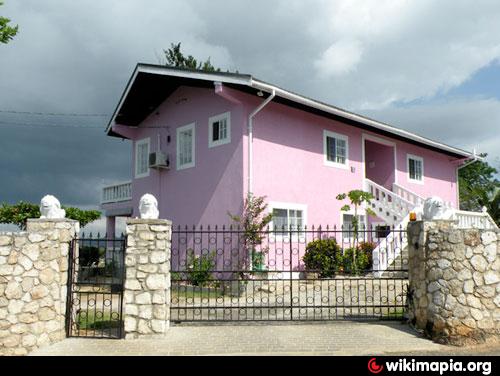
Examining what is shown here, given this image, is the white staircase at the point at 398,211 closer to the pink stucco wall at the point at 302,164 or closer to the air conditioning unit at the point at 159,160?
the pink stucco wall at the point at 302,164

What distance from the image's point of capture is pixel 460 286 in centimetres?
778

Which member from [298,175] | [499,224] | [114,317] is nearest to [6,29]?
[114,317]

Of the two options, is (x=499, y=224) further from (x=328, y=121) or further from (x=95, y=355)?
(x=95, y=355)

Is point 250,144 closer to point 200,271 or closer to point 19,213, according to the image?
point 200,271

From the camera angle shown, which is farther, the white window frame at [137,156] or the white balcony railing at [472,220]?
the white window frame at [137,156]

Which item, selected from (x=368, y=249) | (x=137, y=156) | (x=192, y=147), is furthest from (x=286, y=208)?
(x=137, y=156)

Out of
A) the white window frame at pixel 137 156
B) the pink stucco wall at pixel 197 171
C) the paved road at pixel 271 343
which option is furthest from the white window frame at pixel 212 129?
the paved road at pixel 271 343

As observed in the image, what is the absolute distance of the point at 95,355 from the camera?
6953 millimetres

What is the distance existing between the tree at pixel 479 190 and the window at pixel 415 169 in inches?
237

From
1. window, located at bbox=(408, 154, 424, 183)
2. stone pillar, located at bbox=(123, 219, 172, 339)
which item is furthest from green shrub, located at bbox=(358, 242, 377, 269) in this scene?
stone pillar, located at bbox=(123, 219, 172, 339)

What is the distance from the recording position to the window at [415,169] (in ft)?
69.2

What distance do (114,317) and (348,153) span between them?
437 inches
